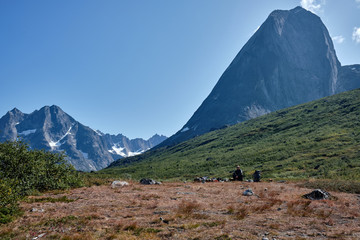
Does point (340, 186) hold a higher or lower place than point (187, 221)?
lower

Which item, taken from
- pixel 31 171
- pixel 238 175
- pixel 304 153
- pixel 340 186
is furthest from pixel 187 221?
pixel 304 153

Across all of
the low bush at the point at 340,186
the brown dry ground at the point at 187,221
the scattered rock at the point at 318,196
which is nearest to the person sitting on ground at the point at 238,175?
the low bush at the point at 340,186

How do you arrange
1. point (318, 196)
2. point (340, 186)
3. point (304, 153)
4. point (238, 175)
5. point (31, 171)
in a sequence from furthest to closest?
point (304, 153), point (238, 175), point (340, 186), point (31, 171), point (318, 196)

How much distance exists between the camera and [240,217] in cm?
1366

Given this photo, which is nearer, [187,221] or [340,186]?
[187,221]

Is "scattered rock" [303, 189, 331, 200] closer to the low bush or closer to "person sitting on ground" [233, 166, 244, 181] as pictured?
the low bush

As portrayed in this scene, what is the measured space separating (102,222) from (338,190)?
2305 cm

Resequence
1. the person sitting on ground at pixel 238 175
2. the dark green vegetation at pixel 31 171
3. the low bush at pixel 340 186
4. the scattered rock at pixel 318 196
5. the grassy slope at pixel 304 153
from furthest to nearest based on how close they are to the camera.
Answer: the grassy slope at pixel 304 153, the person sitting on ground at pixel 238 175, the low bush at pixel 340 186, the dark green vegetation at pixel 31 171, the scattered rock at pixel 318 196

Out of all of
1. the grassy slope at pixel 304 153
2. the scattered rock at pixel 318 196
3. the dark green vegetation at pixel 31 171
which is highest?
the dark green vegetation at pixel 31 171

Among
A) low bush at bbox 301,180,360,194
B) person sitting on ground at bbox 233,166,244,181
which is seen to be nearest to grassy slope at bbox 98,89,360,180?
low bush at bbox 301,180,360,194

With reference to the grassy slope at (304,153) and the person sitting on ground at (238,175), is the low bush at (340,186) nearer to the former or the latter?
the grassy slope at (304,153)

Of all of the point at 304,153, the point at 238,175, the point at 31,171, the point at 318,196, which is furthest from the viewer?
the point at 304,153

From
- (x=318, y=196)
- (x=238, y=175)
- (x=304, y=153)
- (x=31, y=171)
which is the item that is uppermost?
(x=31, y=171)

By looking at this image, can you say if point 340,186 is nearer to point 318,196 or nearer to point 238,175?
point 318,196
